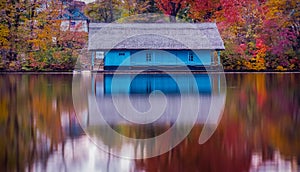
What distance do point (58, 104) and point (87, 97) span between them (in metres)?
1.47

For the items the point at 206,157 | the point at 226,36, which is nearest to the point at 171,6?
the point at 226,36

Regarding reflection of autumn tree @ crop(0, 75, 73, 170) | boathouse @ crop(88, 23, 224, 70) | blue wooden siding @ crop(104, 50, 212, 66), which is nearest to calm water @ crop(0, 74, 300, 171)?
reflection of autumn tree @ crop(0, 75, 73, 170)

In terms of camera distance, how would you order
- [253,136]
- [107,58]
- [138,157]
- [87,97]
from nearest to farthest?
[138,157] → [253,136] → [87,97] → [107,58]

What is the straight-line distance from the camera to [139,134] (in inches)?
302

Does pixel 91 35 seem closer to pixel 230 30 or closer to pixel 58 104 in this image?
pixel 230 30

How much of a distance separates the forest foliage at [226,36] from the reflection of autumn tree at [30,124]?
10.4m

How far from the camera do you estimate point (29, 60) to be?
2411cm

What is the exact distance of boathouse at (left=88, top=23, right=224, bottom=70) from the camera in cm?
2253

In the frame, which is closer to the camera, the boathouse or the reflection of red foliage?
the reflection of red foliage

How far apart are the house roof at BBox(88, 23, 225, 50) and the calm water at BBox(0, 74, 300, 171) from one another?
9695 millimetres

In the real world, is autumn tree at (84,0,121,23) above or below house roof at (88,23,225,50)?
above

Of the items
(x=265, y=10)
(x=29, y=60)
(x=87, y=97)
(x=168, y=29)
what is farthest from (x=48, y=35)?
(x=87, y=97)

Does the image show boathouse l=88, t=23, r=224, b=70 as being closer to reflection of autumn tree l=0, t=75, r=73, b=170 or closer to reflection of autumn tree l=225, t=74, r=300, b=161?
reflection of autumn tree l=225, t=74, r=300, b=161

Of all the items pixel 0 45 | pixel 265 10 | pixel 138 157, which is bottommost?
pixel 138 157
